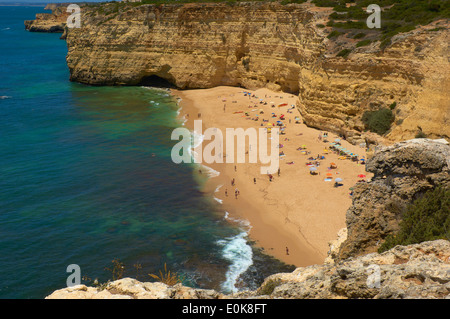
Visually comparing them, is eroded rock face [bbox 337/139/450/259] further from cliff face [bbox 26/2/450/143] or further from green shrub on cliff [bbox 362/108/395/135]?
green shrub on cliff [bbox 362/108/395/135]

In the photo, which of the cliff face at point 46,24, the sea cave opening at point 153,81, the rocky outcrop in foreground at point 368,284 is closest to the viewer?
the rocky outcrop in foreground at point 368,284

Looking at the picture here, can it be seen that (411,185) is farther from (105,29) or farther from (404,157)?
(105,29)

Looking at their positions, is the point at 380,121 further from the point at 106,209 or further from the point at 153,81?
the point at 153,81

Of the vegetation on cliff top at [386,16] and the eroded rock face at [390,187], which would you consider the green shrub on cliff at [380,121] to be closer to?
the vegetation on cliff top at [386,16]

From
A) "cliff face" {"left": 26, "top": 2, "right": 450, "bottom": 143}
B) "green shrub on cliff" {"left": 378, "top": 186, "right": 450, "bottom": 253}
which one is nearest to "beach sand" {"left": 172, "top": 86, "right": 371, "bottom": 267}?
"cliff face" {"left": 26, "top": 2, "right": 450, "bottom": 143}

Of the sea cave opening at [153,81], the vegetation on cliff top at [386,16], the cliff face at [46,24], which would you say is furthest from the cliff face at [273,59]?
the cliff face at [46,24]

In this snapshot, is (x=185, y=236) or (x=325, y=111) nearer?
(x=185, y=236)
